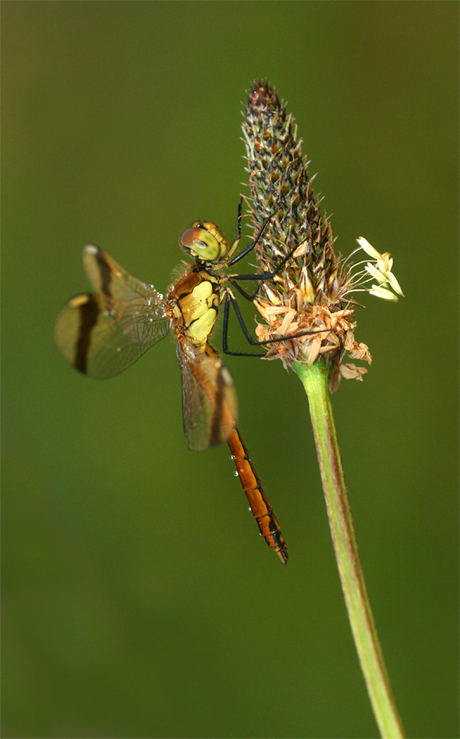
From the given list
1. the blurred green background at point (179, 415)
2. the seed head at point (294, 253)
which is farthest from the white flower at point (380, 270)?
the blurred green background at point (179, 415)

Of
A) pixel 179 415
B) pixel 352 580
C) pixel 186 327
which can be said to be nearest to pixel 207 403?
pixel 186 327

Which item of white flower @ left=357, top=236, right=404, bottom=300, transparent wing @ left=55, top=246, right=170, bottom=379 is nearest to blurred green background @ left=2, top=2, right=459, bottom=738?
transparent wing @ left=55, top=246, right=170, bottom=379

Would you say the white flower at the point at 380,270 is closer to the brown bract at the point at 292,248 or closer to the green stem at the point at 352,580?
the brown bract at the point at 292,248

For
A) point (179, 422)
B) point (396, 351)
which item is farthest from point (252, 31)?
point (179, 422)

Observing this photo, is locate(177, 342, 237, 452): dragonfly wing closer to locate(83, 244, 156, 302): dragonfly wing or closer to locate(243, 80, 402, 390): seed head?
locate(243, 80, 402, 390): seed head

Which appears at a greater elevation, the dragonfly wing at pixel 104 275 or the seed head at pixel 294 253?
the dragonfly wing at pixel 104 275

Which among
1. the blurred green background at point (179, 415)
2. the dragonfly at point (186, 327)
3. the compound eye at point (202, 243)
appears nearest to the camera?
the dragonfly at point (186, 327)

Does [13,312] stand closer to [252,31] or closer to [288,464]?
[288,464]

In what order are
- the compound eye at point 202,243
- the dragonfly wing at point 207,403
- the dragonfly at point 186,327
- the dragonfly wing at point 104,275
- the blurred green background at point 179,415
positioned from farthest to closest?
the blurred green background at point 179,415 → the dragonfly wing at point 104,275 → the compound eye at point 202,243 → the dragonfly at point 186,327 → the dragonfly wing at point 207,403
